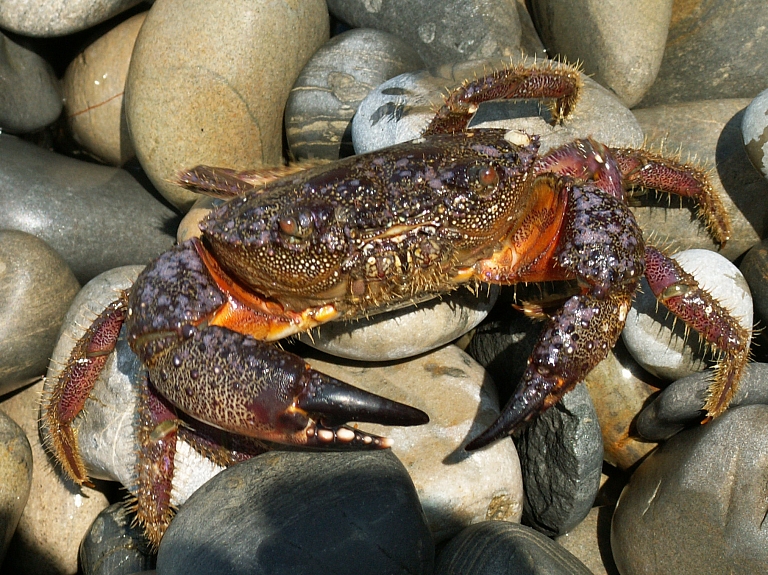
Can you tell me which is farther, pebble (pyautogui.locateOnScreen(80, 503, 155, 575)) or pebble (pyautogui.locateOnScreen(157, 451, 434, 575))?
pebble (pyautogui.locateOnScreen(80, 503, 155, 575))

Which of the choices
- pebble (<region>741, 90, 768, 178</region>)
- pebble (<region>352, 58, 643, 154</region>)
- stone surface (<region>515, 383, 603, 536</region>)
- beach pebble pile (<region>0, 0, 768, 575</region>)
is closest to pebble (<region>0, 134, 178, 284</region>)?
beach pebble pile (<region>0, 0, 768, 575</region>)

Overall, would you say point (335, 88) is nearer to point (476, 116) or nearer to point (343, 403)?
point (476, 116)

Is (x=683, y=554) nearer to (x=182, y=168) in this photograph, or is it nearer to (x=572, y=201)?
(x=572, y=201)

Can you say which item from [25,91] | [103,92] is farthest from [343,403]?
[25,91]

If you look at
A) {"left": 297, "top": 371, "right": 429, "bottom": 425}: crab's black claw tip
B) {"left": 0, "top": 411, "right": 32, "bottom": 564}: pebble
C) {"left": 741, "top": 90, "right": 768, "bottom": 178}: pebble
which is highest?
{"left": 741, "top": 90, "right": 768, "bottom": 178}: pebble

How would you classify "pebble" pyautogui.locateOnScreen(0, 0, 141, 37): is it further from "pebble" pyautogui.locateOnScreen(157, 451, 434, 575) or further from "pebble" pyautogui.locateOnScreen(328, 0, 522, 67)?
"pebble" pyautogui.locateOnScreen(157, 451, 434, 575)

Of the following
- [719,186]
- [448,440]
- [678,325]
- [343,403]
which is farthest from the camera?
[719,186]
